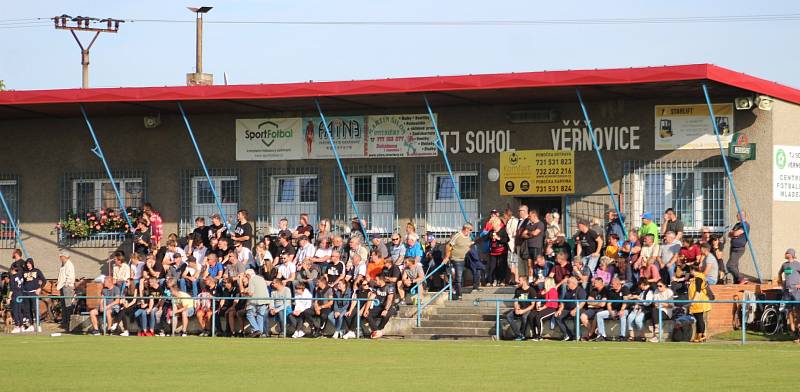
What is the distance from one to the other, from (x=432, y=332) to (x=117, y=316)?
6.10m

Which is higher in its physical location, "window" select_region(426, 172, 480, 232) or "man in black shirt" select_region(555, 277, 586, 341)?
"window" select_region(426, 172, 480, 232)

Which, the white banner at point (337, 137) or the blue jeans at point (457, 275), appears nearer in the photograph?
the blue jeans at point (457, 275)

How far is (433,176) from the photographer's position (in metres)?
26.5

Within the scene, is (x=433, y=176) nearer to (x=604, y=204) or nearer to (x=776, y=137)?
(x=604, y=204)

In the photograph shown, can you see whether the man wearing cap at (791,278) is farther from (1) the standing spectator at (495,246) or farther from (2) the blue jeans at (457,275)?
(2) the blue jeans at (457,275)

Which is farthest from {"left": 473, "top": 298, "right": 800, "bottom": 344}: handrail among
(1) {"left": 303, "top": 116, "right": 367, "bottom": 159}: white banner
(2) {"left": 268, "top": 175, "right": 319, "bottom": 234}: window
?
(2) {"left": 268, "top": 175, "right": 319, "bottom": 234}: window

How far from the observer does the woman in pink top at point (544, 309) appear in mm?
21734

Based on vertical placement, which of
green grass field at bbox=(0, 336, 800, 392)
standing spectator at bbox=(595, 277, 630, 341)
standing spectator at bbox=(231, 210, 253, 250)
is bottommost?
green grass field at bbox=(0, 336, 800, 392)

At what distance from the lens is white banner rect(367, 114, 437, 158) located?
26359 mm

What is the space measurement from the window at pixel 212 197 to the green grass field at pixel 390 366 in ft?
21.0

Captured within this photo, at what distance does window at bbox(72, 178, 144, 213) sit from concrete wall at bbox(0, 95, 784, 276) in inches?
11.4

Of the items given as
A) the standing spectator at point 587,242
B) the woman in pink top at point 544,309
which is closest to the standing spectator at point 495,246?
the standing spectator at point 587,242

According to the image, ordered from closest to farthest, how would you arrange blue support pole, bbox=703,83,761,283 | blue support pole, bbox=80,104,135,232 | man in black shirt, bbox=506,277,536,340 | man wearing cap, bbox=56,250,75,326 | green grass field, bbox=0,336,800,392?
green grass field, bbox=0,336,800,392
man in black shirt, bbox=506,277,536,340
blue support pole, bbox=703,83,761,283
man wearing cap, bbox=56,250,75,326
blue support pole, bbox=80,104,135,232

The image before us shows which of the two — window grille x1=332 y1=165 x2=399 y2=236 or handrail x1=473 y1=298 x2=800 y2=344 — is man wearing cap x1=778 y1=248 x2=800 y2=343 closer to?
handrail x1=473 y1=298 x2=800 y2=344
